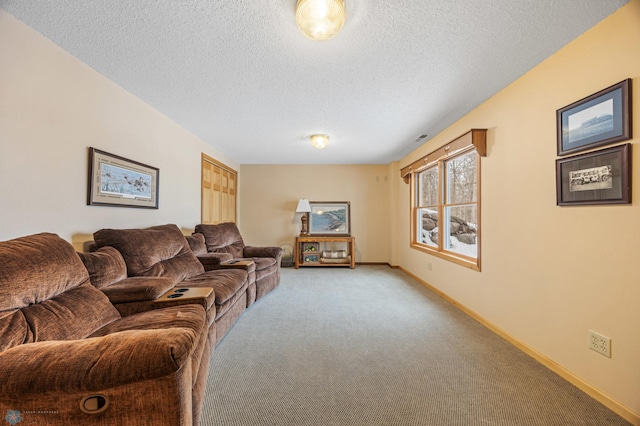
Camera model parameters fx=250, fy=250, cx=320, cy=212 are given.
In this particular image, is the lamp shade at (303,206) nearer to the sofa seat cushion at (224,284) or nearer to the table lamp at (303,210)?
the table lamp at (303,210)

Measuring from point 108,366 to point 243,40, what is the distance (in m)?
1.92

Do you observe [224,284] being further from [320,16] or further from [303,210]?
[303,210]

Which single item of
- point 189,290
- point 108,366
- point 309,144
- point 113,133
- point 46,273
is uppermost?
point 309,144

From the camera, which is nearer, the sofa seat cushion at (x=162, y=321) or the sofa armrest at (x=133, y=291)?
the sofa seat cushion at (x=162, y=321)

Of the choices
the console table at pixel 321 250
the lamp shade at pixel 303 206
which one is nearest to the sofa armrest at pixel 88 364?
the console table at pixel 321 250

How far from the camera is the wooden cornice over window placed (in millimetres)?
2621

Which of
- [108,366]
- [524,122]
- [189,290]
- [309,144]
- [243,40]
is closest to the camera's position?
[108,366]

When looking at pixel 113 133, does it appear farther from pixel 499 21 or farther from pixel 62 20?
pixel 499 21

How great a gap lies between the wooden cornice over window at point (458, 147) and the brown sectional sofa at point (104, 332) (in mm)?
2921

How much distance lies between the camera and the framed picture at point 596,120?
55.8 inches

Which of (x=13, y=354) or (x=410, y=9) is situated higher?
(x=410, y=9)

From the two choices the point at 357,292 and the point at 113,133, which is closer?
the point at 113,133

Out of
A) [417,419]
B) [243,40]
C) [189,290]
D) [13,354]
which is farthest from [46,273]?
[417,419]

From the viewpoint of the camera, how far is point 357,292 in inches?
147
